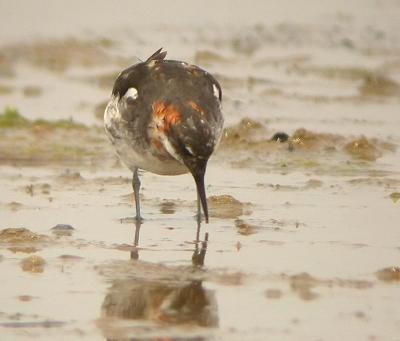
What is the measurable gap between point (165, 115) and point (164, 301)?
226 centimetres

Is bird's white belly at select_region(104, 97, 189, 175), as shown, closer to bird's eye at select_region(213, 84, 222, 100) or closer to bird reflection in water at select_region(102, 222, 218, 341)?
bird's eye at select_region(213, 84, 222, 100)

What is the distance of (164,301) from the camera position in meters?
8.52

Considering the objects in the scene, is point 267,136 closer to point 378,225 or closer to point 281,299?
point 378,225

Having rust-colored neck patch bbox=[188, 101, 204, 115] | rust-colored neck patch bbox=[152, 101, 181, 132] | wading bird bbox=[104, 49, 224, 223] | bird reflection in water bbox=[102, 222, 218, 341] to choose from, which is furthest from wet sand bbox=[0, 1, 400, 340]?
rust-colored neck patch bbox=[188, 101, 204, 115]

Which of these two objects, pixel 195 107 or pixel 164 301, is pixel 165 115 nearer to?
pixel 195 107

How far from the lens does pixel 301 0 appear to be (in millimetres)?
26125

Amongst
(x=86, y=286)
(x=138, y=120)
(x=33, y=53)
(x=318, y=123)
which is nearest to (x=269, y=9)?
(x=33, y=53)

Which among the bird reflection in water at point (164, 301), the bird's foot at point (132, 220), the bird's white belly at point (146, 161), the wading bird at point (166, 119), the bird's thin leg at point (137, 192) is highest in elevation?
the wading bird at point (166, 119)

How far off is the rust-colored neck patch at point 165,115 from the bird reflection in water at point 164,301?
1290 millimetres


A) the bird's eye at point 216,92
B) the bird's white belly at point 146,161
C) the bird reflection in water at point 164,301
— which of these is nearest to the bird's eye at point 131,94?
the bird's white belly at point 146,161

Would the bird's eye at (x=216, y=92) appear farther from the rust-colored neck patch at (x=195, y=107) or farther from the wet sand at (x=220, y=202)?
the wet sand at (x=220, y=202)

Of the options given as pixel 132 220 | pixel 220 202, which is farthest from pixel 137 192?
pixel 220 202

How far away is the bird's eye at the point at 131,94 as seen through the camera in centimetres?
1103

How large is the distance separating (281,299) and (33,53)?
13.3m
